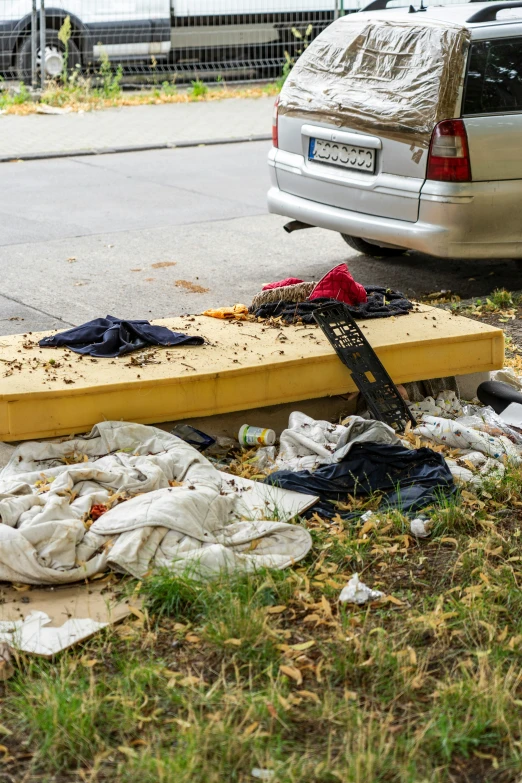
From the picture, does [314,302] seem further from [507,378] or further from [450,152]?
[450,152]

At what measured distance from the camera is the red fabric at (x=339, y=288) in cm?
589

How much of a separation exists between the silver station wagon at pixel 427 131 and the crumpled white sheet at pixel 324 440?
2557mm

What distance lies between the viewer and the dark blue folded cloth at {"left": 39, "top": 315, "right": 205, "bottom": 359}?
5.21 metres

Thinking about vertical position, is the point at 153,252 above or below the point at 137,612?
below

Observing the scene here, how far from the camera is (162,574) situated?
3.65 metres

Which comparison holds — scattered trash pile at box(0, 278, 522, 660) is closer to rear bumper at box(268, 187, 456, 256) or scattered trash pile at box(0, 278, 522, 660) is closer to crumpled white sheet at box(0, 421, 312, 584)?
crumpled white sheet at box(0, 421, 312, 584)

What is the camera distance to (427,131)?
22.8 feet

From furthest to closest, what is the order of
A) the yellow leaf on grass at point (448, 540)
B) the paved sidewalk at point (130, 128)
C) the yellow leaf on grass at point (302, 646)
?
the paved sidewalk at point (130, 128) → the yellow leaf on grass at point (448, 540) → the yellow leaf on grass at point (302, 646)

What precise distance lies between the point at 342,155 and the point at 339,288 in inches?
76.9

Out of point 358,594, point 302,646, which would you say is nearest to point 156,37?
point 358,594

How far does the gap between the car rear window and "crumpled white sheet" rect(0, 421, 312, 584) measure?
3.63m

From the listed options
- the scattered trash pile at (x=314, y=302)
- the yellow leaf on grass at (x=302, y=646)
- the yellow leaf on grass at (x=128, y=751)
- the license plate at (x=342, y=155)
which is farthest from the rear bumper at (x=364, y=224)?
the yellow leaf on grass at (x=128, y=751)

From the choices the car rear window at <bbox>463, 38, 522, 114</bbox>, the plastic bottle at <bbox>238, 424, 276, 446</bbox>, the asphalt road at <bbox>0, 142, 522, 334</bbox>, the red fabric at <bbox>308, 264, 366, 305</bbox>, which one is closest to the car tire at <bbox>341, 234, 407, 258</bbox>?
the asphalt road at <bbox>0, 142, 522, 334</bbox>

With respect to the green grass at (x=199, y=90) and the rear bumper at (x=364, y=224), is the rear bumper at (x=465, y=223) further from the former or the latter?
the green grass at (x=199, y=90)
